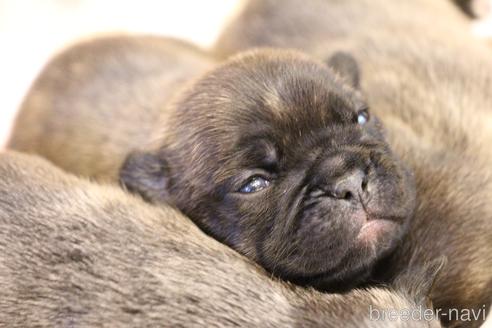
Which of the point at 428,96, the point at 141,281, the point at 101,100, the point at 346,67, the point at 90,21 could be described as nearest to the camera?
the point at 141,281

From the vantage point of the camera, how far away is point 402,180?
1.86m

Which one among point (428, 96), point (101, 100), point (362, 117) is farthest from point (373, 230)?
point (101, 100)

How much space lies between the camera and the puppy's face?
5.71ft

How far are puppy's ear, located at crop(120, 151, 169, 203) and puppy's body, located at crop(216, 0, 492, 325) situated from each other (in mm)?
698

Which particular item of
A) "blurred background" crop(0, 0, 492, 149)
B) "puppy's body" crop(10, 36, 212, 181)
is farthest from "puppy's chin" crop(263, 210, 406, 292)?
"blurred background" crop(0, 0, 492, 149)

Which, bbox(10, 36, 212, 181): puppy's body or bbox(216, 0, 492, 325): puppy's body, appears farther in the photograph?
bbox(10, 36, 212, 181): puppy's body

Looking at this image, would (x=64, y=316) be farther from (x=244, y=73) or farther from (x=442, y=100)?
(x=442, y=100)

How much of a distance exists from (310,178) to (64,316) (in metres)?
0.69

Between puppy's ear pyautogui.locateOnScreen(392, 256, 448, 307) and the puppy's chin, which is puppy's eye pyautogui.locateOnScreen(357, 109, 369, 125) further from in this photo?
puppy's ear pyautogui.locateOnScreen(392, 256, 448, 307)

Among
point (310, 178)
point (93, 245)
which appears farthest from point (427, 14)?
point (93, 245)

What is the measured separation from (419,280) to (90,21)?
2.87 metres

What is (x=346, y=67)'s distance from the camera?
7.39 ft

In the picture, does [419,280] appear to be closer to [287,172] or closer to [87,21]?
[287,172]

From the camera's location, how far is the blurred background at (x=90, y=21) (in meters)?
3.87
